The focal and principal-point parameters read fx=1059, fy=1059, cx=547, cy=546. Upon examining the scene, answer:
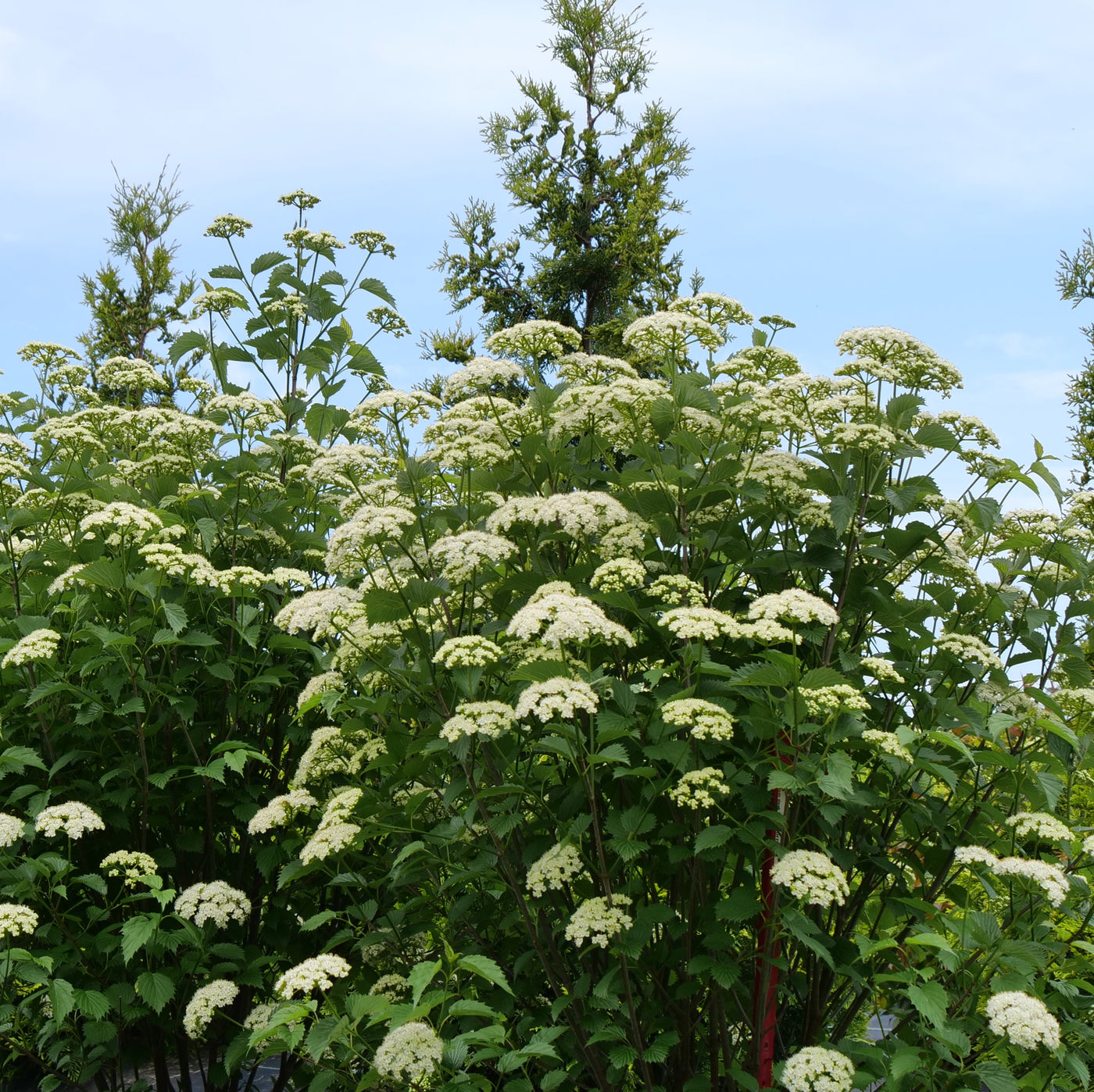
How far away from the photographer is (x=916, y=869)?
3607 mm

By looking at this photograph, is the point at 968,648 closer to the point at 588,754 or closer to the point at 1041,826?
the point at 1041,826

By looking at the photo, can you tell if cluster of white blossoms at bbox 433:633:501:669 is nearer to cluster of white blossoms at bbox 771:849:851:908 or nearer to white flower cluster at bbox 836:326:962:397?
cluster of white blossoms at bbox 771:849:851:908

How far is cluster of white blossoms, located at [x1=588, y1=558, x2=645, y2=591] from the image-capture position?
2.90 metres

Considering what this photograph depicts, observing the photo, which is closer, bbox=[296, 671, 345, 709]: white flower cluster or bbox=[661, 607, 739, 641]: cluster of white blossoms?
bbox=[661, 607, 739, 641]: cluster of white blossoms

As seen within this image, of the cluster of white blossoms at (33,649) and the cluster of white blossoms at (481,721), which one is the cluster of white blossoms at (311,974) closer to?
the cluster of white blossoms at (481,721)

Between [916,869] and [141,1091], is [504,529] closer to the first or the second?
[916,869]

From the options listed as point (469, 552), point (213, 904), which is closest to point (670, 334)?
point (469, 552)

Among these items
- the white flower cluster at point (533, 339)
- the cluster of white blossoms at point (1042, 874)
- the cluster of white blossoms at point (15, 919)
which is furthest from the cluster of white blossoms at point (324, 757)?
the cluster of white blossoms at point (1042, 874)

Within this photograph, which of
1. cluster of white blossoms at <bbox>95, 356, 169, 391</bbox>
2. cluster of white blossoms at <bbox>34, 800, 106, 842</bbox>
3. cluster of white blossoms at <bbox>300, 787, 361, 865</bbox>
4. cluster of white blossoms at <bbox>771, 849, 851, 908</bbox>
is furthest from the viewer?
cluster of white blossoms at <bbox>95, 356, 169, 391</bbox>

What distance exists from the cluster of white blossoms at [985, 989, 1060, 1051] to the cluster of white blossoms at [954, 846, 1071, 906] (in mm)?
297

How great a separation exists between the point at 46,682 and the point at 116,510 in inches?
27.5

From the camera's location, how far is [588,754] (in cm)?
273

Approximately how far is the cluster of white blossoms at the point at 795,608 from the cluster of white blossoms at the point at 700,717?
0.96 ft

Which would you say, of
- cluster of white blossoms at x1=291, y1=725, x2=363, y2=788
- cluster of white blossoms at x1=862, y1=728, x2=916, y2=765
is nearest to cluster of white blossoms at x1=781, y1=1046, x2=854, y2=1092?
cluster of white blossoms at x1=862, y1=728, x2=916, y2=765
